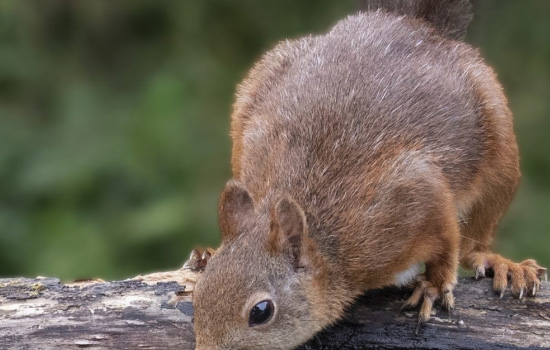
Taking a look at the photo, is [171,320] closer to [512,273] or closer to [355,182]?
[355,182]

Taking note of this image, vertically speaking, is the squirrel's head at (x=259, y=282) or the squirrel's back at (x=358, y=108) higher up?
the squirrel's back at (x=358, y=108)

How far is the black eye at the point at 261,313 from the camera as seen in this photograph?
9.97ft

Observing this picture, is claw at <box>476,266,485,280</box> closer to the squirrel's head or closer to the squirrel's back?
the squirrel's back

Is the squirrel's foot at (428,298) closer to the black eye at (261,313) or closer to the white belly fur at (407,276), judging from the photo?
the white belly fur at (407,276)

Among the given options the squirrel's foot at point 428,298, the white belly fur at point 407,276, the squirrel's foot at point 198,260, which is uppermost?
the squirrel's foot at point 198,260

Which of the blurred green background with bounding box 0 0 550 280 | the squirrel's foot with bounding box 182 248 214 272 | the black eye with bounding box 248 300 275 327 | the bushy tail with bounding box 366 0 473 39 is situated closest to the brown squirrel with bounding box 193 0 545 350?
the black eye with bounding box 248 300 275 327

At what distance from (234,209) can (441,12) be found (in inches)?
70.8

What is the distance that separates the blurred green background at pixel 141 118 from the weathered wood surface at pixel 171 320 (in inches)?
65.9

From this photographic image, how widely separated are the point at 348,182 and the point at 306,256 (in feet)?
1.30

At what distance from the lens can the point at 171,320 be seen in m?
3.49

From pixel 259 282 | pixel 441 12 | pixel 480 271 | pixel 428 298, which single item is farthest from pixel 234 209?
pixel 441 12

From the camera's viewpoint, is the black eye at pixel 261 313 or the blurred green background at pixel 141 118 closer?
the black eye at pixel 261 313

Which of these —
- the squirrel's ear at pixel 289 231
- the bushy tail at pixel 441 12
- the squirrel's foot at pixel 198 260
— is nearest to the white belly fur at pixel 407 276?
the squirrel's ear at pixel 289 231

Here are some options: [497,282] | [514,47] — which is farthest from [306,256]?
[514,47]
